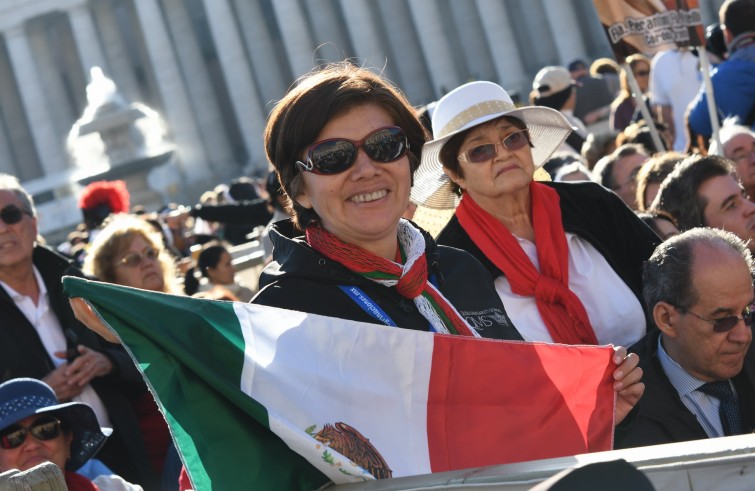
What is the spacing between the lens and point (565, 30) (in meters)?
→ 47.4

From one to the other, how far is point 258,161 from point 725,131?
48.1 m

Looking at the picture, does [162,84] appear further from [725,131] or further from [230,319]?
[230,319]

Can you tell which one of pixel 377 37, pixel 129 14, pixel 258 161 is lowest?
pixel 258 161

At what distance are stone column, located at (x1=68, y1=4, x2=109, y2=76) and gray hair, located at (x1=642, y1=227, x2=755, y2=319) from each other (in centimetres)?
5421

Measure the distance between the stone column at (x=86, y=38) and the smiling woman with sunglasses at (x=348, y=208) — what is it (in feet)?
180

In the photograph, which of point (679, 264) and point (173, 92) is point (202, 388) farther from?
point (173, 92)

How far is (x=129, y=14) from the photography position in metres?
63.6

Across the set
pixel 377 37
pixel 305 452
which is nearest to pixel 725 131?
pixel 305 452

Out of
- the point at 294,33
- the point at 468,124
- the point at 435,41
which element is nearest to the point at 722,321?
the point at 468,124

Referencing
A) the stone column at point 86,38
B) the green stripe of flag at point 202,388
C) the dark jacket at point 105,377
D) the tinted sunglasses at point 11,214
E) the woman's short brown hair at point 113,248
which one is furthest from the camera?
the stone column at point 86,38

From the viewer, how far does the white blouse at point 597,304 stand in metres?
5.26

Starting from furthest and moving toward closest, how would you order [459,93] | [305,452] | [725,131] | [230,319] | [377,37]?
[377,37] < [725,131] < [459,93] < [230,319] < [305,452]

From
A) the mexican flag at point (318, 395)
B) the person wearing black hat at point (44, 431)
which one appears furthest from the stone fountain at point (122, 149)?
the mexican flag at point (318, 395)

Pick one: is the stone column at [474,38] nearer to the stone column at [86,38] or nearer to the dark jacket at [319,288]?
the stone column at [86,38]
